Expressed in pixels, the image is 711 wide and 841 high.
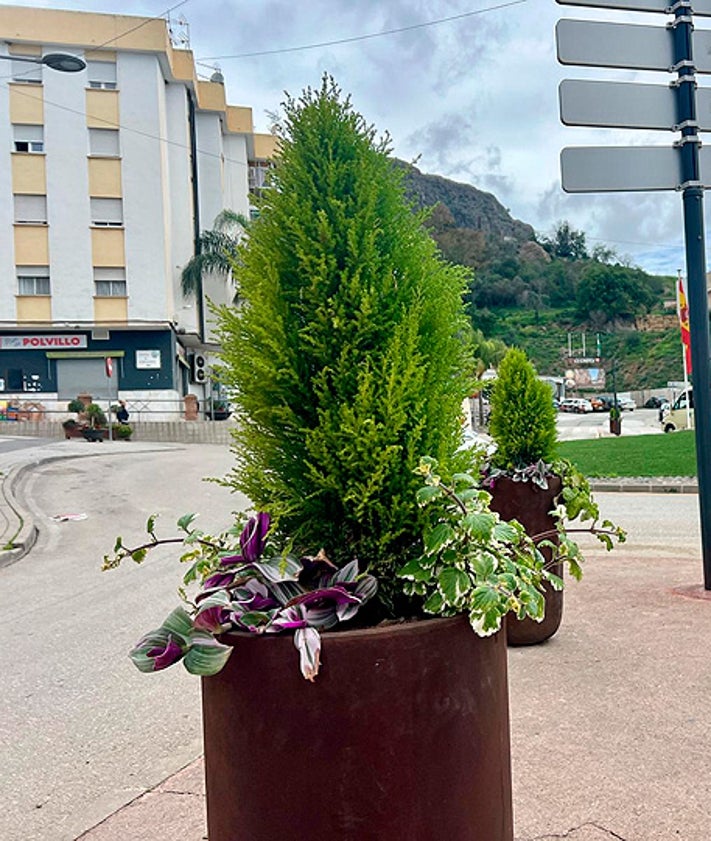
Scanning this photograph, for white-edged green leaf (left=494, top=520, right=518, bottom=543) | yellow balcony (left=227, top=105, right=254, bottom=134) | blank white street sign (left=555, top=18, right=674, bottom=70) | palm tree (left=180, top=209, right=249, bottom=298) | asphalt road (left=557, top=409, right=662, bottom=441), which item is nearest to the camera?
white-edged green leaf (left=494, top=520, right=518, bottom=543)

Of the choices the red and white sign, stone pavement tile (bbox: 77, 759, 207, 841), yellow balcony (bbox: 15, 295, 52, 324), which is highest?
yellow balcony (bbox: 15, 295, 52, 324)

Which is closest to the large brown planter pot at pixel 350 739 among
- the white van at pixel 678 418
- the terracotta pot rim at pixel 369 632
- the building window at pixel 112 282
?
the terracotta pot rim at pixel 369 632

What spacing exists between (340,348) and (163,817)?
71.0 inches

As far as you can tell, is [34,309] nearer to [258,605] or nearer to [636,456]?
[636,456]

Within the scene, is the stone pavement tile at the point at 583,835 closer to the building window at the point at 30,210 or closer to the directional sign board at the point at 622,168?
the directional sign board at the point at 622,168

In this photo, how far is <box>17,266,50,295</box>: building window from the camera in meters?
32.4

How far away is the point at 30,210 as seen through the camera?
32.3 m

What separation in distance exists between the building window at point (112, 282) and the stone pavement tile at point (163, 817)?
105 ft

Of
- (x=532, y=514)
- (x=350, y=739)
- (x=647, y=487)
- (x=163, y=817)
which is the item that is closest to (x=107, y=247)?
(x=647, y=487)

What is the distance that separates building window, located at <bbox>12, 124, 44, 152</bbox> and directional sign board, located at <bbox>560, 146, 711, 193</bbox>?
31.9 metres

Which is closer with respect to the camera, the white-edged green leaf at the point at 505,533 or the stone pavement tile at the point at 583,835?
the white-edged green leaf at the point at 505,533

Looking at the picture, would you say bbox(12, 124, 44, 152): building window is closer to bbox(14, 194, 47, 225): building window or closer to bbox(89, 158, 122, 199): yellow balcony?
bbox(14, 194, 47, 225): building window

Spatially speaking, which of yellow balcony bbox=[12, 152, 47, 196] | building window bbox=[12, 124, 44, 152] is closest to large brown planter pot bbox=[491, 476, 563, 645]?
yellow balcony bbox=[12, 152, 47, 196]

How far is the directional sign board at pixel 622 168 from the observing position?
5.36m
